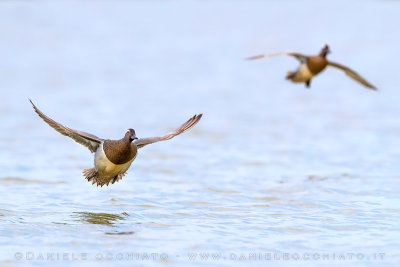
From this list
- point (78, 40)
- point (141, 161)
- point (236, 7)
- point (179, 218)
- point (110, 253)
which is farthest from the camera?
point (236, 7)

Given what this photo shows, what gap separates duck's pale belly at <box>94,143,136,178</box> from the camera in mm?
10141

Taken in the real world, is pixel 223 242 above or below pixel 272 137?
below

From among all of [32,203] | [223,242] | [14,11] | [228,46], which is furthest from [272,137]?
[14,11]

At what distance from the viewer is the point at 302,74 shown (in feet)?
44.1

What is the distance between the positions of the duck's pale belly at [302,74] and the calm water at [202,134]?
1414 mm

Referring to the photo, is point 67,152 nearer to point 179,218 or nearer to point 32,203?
point 32,203

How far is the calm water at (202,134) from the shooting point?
9.36 metres

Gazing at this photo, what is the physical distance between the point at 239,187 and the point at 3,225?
12.7 ft

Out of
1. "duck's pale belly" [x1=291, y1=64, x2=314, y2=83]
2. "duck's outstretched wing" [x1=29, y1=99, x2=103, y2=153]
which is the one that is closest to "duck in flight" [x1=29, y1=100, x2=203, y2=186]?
"duck's outstretched wing" [x1=29, y1=99, x2=103, y2=153]

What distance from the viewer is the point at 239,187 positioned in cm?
1264

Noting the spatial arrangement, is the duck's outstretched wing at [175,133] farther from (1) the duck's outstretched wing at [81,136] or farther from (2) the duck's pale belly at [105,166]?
(1) the duck's outstretched wing at [81,136]

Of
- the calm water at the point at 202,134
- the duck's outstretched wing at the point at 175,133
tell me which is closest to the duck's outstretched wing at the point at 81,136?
the duck's outstretched wing at the point at 175,133

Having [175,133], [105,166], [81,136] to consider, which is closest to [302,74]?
[175,133]

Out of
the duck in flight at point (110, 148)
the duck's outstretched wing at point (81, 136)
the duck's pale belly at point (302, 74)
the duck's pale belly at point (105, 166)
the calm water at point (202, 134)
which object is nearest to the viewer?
the calm water at point (202, 134)
